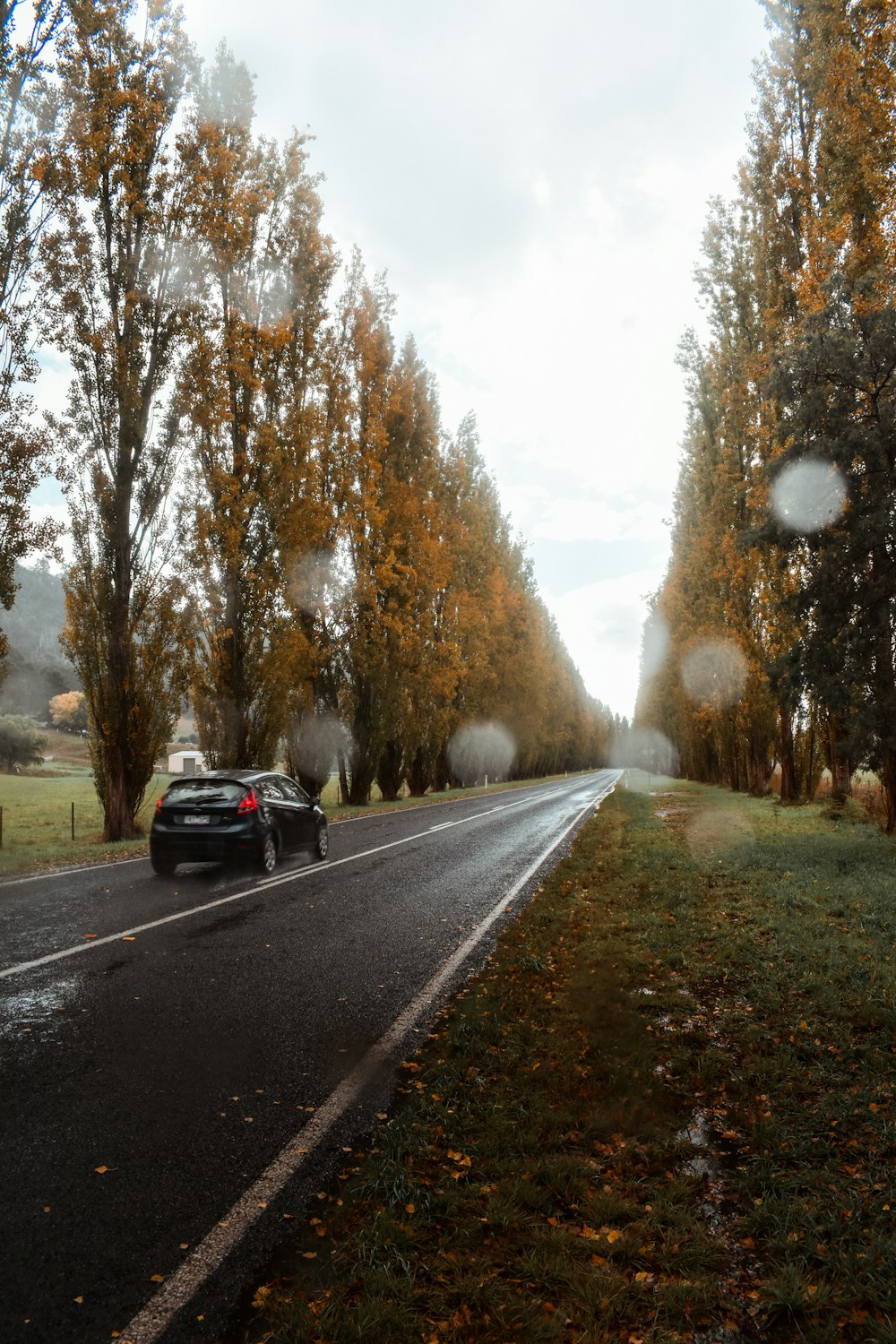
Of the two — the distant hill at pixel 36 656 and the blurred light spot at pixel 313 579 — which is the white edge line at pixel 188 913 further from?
the blurred light spot at pixel 313 579

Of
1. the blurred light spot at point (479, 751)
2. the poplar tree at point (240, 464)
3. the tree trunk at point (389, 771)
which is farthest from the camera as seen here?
the blurred light spot at point (479, 751)

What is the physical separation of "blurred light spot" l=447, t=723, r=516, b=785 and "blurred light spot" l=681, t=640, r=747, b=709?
12.0 m

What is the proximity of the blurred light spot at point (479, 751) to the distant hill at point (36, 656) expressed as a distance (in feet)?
62.7

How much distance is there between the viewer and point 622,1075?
4.54 metres

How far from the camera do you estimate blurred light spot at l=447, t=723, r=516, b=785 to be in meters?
41.7

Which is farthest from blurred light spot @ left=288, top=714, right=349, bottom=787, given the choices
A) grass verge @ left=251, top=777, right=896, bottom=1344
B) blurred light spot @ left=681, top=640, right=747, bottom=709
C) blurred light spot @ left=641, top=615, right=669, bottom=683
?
blurred light spot @ left=641, top=615, right=669, bottom=683

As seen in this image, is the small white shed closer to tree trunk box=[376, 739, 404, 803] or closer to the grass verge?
tree trunk box=[376, 739, 404, 803]

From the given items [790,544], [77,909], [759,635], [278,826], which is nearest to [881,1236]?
[77,909]

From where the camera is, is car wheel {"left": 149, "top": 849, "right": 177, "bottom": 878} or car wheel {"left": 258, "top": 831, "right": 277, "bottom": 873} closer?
car wheel {"left": 149, "top": 849, "right": 177, "bottom": 878}

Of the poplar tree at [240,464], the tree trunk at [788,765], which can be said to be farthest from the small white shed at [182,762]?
the tree trunk at [788,765]

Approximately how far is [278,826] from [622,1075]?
8.28 m

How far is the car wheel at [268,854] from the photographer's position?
11383 millimetres

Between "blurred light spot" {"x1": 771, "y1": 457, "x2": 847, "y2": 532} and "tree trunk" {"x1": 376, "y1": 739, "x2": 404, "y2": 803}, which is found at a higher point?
"blurred light spot" {"x1": 771, "y1": 457, "x2": 847, "y2": 532}

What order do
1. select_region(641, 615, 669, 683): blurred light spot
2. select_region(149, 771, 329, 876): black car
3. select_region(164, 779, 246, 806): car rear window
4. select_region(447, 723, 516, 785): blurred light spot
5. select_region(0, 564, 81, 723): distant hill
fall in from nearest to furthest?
1. select_region(149, 771, 329, 876): black car
2. select_region(164, 779, 246, 806): car rear window
3. select_region(447, 723, 516, 785): blurred light spot
4. select_region(641, 615, 669, 683): blurred light spot
5. select_region(0, 564, 81, 723): distant hill
